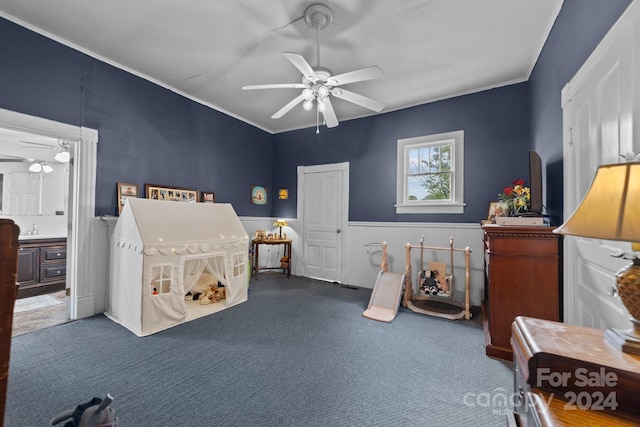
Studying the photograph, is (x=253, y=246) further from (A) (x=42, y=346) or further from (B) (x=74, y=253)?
(A) (x=42, y=346)

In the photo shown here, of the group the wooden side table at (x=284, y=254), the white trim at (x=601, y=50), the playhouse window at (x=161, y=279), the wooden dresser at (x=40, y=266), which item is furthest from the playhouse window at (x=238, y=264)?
the white trim at (x=601, y=50)

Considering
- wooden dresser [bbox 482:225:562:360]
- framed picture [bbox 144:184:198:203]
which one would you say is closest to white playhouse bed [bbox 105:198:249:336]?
framed picture [bbox 144:184:198:203]

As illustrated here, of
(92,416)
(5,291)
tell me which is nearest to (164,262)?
(92,416)

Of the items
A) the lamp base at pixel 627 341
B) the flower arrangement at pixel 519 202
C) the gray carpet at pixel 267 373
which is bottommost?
the gray carpet at pixel 267 373

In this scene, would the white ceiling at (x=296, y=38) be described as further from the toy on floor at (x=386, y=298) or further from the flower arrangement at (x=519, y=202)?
the toy on floor at (x=386, y=298)

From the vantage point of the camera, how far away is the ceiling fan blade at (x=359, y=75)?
6.99ft

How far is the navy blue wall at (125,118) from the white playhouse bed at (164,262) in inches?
27.1

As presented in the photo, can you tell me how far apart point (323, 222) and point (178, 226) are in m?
2.56

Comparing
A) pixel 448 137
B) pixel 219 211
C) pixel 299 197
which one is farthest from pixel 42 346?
pixel 448 137

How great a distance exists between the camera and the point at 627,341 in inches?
30.3

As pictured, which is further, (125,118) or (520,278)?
(125,118)

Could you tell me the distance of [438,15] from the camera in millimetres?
2289

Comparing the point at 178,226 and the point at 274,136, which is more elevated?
the point at 274,136

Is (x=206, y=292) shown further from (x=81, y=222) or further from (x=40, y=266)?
(x=40, y=266)
